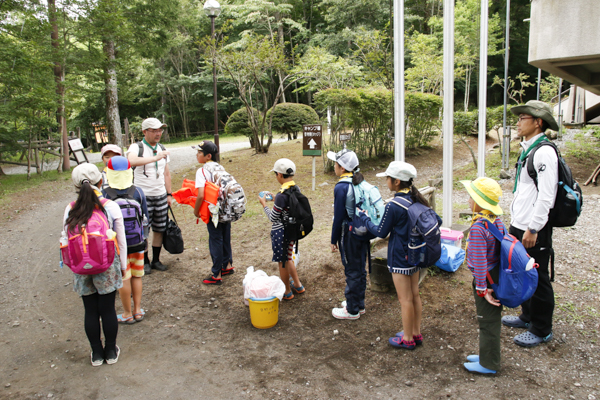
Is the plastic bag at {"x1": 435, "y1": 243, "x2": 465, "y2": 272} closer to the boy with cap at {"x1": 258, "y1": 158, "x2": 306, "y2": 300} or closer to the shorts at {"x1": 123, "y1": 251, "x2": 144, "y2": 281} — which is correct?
the boy with cap at {"x1": 258, "y1": 158, "x2": 306, "y2": 300}

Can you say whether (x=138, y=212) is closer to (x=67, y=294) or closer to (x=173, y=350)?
(x=173, y=350)

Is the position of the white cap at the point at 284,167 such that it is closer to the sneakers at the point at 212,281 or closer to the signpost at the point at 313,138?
the sneakers at the point at 212,281

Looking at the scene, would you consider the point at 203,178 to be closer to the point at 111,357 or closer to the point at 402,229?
the point at 111,357

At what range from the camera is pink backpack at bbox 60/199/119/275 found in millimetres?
2943

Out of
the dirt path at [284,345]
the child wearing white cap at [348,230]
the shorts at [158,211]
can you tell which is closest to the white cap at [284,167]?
the child wearing white cap at [348,230]

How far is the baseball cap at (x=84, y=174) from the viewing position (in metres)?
3.09

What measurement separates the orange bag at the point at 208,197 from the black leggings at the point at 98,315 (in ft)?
5.32

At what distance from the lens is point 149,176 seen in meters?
4.98

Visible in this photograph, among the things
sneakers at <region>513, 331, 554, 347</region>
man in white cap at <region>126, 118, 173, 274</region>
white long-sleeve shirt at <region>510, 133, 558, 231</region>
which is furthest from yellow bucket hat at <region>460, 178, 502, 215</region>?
man in white cap at <region>126, 118, 173, 274</region>

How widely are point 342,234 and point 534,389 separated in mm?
1907

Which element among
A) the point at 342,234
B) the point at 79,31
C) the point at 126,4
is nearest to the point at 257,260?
the point at 342,234

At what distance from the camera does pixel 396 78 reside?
15.2ft

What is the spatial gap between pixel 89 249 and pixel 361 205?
2.28m

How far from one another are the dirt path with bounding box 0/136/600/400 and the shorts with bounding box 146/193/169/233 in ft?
2.23
